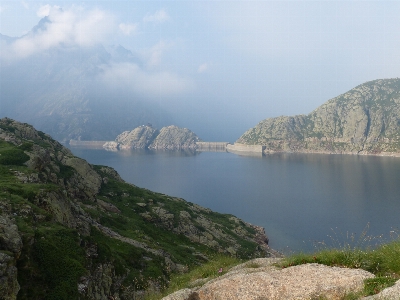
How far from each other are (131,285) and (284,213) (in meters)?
87.8

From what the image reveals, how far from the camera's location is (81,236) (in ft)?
65.8

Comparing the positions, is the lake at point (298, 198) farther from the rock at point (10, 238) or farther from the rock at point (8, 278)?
the rock at point (8, 278)

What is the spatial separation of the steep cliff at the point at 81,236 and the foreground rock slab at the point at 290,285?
8.11m

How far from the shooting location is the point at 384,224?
86.4 m

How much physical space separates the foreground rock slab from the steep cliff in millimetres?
8113

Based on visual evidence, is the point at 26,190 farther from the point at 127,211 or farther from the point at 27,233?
the point at 127,211

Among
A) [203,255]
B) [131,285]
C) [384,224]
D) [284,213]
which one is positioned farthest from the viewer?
[284,213]

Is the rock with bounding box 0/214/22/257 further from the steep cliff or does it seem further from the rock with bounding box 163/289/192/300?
the rock with bounding box 163/289/192/300

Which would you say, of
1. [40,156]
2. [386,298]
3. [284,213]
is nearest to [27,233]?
[386,298]

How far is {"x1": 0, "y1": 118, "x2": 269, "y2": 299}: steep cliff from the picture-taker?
14922mm

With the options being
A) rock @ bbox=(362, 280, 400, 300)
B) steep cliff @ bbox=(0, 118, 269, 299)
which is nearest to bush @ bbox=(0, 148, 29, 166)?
steep cliff @ bbox=(0, 118, 269, 299)

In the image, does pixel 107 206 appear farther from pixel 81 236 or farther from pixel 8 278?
pixel 8 278

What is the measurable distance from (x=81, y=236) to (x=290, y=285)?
1537cm

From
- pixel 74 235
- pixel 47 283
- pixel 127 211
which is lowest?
pixel 127 211
